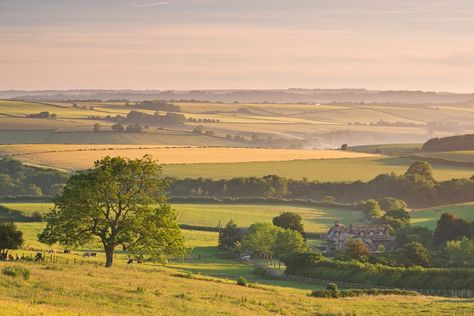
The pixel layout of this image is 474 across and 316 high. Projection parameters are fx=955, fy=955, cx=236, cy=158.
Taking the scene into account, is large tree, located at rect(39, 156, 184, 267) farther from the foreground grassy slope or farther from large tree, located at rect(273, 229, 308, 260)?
large tree, located at rect(273, 229, 308, 260)

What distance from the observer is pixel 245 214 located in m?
131

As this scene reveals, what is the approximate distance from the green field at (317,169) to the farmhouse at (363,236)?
50443mm

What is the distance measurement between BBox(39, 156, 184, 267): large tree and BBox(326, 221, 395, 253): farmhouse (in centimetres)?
4220

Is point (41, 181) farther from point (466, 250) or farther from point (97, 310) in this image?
point (97, 310)

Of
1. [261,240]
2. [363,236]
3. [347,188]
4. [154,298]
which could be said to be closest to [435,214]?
[363,236]

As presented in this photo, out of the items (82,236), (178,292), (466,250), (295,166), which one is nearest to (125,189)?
(82,236)

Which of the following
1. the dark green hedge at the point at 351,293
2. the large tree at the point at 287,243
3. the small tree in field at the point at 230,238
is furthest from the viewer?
the small tree in field at the point at 230,238

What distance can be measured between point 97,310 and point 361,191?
394 ft

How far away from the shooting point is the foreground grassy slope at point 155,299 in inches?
1756

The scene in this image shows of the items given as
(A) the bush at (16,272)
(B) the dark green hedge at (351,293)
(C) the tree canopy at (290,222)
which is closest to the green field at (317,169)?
Answer: (C) the tree canopy at (290,222)

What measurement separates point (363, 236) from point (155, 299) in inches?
2571

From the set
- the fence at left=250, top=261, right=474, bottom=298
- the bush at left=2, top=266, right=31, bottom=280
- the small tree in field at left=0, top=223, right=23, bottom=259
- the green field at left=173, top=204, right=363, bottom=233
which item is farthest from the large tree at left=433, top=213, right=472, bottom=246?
the bush at left=2, top=266, right=31, bottom=280

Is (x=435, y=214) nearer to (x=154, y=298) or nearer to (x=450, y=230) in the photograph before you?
(x=450, y=230)

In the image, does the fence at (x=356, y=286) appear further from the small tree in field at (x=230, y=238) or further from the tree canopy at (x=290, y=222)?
the tree canopy at (x=290, y=222)
